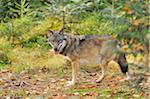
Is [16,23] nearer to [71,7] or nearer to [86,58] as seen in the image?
[71,7]

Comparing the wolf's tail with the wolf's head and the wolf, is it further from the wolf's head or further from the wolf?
the wolf's head

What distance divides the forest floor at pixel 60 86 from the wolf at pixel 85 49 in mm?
252

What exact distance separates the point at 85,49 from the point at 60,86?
80cm

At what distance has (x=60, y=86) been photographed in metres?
8.63

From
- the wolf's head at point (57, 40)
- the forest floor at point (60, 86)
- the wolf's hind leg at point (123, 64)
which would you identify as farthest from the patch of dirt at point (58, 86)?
the wolf's head at point (57, 40)

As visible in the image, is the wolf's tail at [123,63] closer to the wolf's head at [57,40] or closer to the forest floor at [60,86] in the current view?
the forest floor at [60,86]

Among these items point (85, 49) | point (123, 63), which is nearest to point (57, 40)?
point (85, 49)

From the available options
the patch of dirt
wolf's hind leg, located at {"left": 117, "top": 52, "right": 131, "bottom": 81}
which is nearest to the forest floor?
the patch of dirt

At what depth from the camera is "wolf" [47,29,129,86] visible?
27.6ft

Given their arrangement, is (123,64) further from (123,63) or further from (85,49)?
(85,49)

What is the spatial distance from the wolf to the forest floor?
0.25 m

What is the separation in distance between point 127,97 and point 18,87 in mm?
2274

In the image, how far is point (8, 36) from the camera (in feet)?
42.0

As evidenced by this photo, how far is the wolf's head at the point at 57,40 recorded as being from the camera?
8336 millimetres
